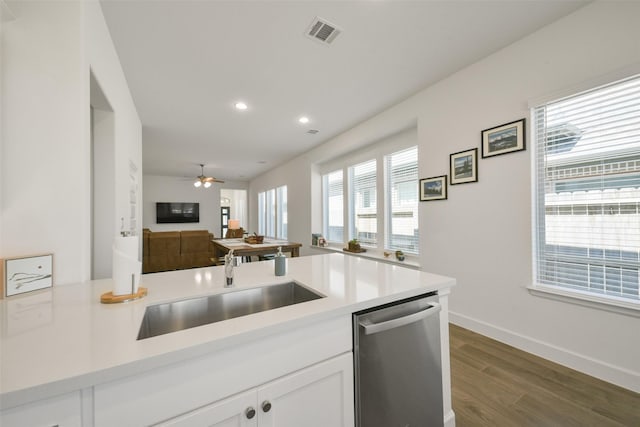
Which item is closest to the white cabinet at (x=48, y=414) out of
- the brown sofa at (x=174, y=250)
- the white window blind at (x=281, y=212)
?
the brown sofa at (x=174, y=250)

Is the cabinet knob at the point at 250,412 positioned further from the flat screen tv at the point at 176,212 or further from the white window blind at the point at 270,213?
the flat screen tv at the point at 176,212

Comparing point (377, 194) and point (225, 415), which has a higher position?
point (377, 194)

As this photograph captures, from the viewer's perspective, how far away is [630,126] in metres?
1.63

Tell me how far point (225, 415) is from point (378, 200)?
11.4 ft

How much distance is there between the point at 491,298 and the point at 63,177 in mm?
3237

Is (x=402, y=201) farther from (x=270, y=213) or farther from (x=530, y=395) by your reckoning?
(x=270, y=213)

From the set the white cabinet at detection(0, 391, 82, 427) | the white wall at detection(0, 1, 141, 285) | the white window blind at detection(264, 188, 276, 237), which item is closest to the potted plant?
the white wall at detection(0, 1, 141, 285)

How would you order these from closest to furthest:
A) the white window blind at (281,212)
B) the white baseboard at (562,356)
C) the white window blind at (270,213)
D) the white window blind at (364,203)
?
the white baseboard at (562,356), the white window blind at (364,203), the white window blind at (281,212), the white window blind at (270,213)

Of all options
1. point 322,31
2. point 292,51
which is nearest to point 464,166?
point 322,31

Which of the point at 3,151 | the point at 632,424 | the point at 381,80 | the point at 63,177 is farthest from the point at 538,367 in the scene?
the point at 3,151

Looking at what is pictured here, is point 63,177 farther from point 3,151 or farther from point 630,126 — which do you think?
point 630,126

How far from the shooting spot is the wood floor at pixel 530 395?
141cm

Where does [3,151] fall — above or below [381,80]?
below

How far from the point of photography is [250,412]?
2.51 ft
